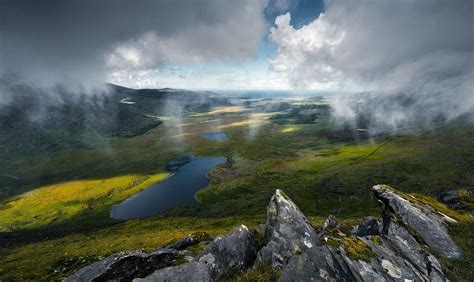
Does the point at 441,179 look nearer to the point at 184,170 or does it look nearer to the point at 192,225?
the point at 192,225

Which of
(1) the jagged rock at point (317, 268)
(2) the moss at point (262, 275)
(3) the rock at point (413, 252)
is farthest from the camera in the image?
(3) the rock at point (413, 252)

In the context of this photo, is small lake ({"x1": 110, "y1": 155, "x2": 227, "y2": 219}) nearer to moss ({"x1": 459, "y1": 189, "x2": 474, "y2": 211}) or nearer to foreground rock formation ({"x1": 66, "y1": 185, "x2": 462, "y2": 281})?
foreground rock formation ({"x1": 66, "y1": 185, "x2": 462, "y2": 281})

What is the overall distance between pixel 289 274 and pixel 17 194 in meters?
190

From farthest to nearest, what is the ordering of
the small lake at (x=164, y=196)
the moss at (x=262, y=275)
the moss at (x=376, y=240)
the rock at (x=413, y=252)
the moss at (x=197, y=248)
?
the small lake at (x=164, y=196) < the moss at (x=197, y=248) < the moss at (x=376, y=240) < the rock at (x=413, y=252) < the moss at (x=262, y=275)

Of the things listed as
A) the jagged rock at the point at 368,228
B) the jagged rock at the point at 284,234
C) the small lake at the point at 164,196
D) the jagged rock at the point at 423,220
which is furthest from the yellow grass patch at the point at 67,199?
the jagged rock at the point at 423,220

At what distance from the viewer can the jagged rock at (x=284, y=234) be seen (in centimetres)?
2506

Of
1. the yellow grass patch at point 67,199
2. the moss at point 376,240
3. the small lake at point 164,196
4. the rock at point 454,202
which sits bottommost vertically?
the yellow grass patch at point 67,199

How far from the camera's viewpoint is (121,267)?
27.8 m

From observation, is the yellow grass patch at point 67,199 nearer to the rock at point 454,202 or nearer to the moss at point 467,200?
the rock at point 454,202

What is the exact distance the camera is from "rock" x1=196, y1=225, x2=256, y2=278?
25188 millimetres

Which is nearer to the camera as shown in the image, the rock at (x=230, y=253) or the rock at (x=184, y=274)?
the rock at (x=184, y=274)

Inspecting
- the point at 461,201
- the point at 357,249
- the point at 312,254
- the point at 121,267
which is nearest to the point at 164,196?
the point at 121,267

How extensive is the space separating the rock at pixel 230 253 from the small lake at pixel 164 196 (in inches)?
4270

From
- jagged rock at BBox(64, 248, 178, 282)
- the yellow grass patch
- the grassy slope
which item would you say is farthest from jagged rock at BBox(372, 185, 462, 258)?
the yellow grass patch
